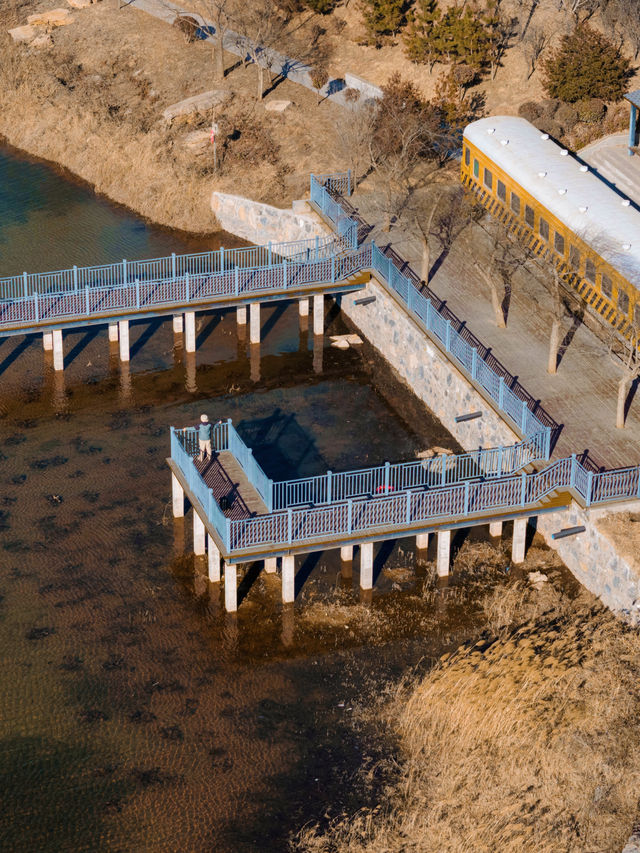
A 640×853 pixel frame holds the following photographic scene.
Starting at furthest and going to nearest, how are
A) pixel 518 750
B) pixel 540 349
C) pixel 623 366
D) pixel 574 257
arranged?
pixel 574 257 → pixel 540 349 → pixel 623 366 → pixel 518 750

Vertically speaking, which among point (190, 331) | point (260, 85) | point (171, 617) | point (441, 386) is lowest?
point (171, 617)

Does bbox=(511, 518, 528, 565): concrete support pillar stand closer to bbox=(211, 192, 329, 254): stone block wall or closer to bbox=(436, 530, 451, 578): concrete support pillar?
bbox=(436, 530, 451, 578): concrete support pillar

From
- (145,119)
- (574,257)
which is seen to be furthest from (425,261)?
(145,119)

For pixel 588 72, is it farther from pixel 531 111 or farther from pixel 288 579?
pixel 288 579

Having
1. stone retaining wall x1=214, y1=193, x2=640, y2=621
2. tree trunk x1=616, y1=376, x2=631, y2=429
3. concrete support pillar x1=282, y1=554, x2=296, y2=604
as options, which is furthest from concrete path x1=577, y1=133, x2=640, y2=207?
concrete support pillar x1=282, y1=554, x2=296, y2=604

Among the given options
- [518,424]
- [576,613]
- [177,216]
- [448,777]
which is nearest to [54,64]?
[177,216]
